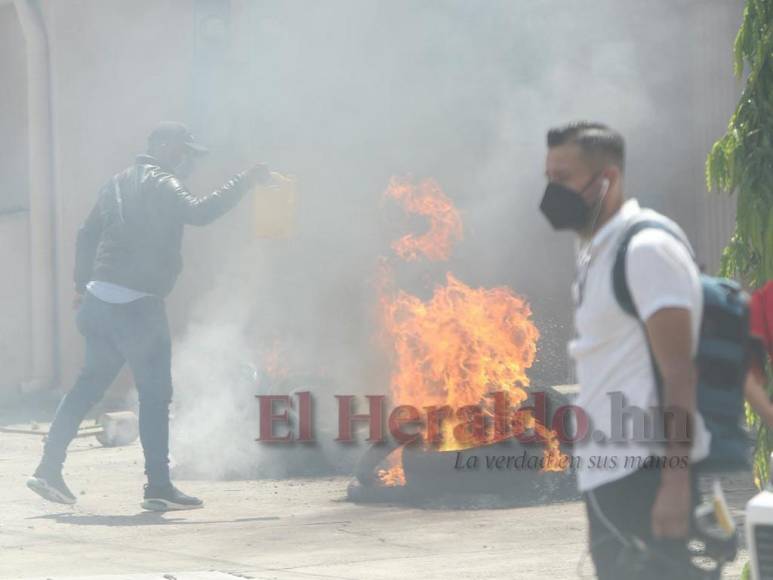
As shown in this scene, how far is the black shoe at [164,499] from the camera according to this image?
22.0 feet

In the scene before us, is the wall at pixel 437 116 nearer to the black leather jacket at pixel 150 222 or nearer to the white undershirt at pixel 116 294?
the black leather jacket at pixel 150 222

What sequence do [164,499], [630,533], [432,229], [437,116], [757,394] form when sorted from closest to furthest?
1. [630,533]
2. [757,394]
3. [164,499]
4. [432,229]
5. [437,116]

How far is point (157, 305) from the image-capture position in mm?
6820

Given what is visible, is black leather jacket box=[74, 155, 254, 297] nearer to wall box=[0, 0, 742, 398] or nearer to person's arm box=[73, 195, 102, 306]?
person's arm box=[73, 195, 102, 306]

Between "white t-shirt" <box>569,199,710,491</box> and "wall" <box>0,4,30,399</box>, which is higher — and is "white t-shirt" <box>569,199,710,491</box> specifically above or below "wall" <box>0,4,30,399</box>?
below

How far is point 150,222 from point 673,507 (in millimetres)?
4497

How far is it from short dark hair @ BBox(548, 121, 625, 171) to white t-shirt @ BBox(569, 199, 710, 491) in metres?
0.11

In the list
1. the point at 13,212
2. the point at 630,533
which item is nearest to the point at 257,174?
the point at 630,533

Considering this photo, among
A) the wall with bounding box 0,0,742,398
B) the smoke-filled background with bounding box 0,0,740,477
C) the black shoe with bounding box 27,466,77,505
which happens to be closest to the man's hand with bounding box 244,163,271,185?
the black shoe with bounding box 27,466,77,505

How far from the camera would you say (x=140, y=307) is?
22.3ft

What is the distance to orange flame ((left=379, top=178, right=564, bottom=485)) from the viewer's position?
695cm

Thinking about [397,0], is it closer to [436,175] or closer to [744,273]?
[436,175]

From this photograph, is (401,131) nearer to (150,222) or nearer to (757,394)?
(150,222)

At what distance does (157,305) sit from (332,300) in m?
5.05
